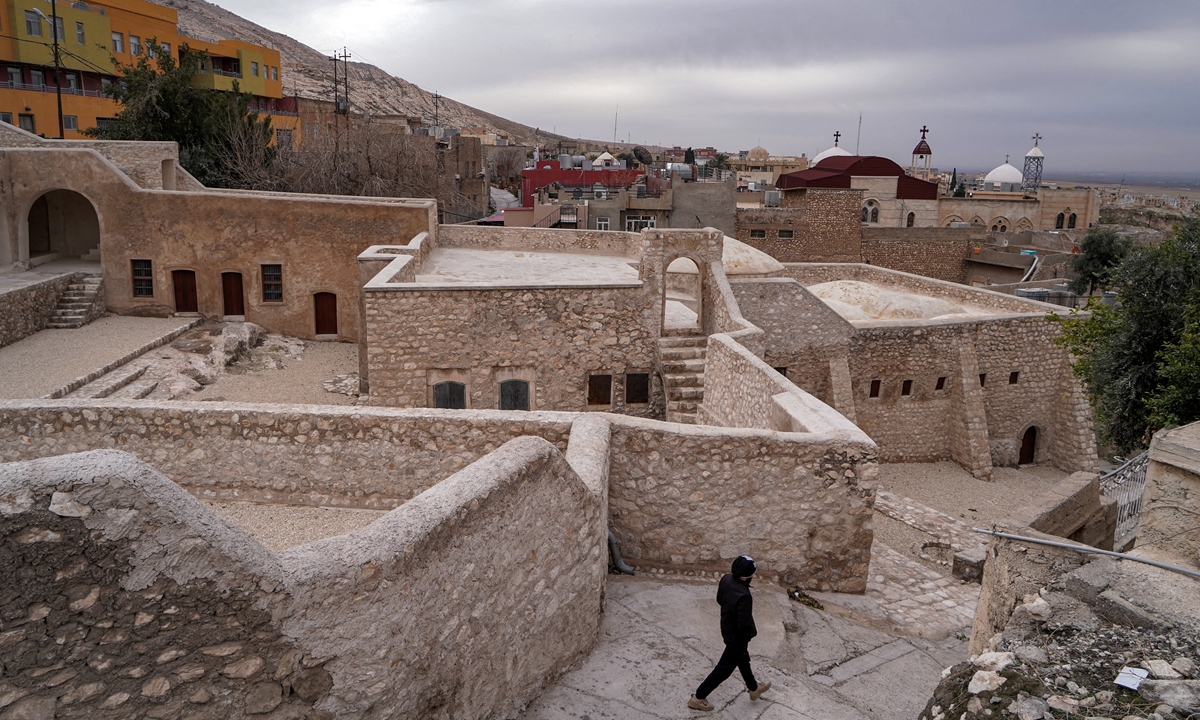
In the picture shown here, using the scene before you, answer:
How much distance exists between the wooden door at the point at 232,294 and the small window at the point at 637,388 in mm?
10822

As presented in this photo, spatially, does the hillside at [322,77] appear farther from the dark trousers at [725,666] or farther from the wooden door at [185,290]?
the dark trousers at [725,666]

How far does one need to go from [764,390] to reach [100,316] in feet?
55.8

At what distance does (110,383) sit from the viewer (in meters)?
14.9

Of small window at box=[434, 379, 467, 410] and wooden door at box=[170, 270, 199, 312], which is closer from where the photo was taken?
small window at box=[434, 379, 467, 410]

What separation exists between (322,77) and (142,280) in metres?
100

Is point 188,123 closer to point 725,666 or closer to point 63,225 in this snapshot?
point 63,225

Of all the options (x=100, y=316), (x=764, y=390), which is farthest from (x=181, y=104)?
(x=764, y=390)

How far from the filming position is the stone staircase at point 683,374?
1332 centimetres

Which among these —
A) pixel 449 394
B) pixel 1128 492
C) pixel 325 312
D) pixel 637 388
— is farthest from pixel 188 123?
pixel 1128 492

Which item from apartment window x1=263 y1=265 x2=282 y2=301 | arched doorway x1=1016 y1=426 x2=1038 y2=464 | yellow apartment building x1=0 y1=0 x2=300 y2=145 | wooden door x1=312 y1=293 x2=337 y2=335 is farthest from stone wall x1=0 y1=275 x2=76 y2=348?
arched doorway x1=1016 y1=426 x2=1038 y2=464

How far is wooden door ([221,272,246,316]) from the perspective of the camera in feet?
66.2

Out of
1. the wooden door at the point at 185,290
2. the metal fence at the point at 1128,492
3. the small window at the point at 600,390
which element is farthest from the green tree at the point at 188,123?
the metal fence at the point at 1128,492

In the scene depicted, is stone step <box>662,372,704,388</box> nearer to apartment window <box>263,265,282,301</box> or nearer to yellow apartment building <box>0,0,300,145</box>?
apartment window <box>263,265,282,301</box>

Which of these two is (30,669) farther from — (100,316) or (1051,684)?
(100,316)
